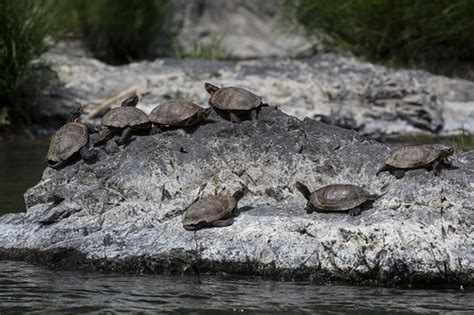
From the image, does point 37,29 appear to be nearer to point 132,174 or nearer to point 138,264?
point 132,174

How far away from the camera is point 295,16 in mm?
19406

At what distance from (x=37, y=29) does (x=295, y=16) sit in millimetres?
6708

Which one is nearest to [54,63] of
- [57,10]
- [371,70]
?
[57,10]

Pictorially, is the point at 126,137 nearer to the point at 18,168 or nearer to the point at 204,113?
the point at 204,113

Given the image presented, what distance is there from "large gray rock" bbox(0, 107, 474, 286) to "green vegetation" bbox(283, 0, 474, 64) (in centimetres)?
967

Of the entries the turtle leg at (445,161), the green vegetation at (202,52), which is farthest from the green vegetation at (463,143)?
the green vegetation at (202,52)

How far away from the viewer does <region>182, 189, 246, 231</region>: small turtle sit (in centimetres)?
701

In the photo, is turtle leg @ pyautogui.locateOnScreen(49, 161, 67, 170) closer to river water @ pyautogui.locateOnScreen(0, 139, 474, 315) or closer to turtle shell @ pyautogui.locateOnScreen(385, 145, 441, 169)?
river water @ pyautogui.locateOnScreen(0, 139, 474, 315)

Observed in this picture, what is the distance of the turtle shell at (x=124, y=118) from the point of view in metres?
7.97

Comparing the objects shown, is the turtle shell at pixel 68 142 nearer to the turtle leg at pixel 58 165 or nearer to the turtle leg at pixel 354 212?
the turtle leg at pixel 58 165

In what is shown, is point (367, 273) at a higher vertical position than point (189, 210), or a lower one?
lower

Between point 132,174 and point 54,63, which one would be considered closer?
point 132,174

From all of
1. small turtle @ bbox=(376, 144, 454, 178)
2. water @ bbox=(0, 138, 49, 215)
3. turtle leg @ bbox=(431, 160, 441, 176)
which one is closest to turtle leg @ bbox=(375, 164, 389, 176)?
small turtle @ bbox=(376, 144, 454, 178)

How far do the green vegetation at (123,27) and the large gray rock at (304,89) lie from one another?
3415mm
